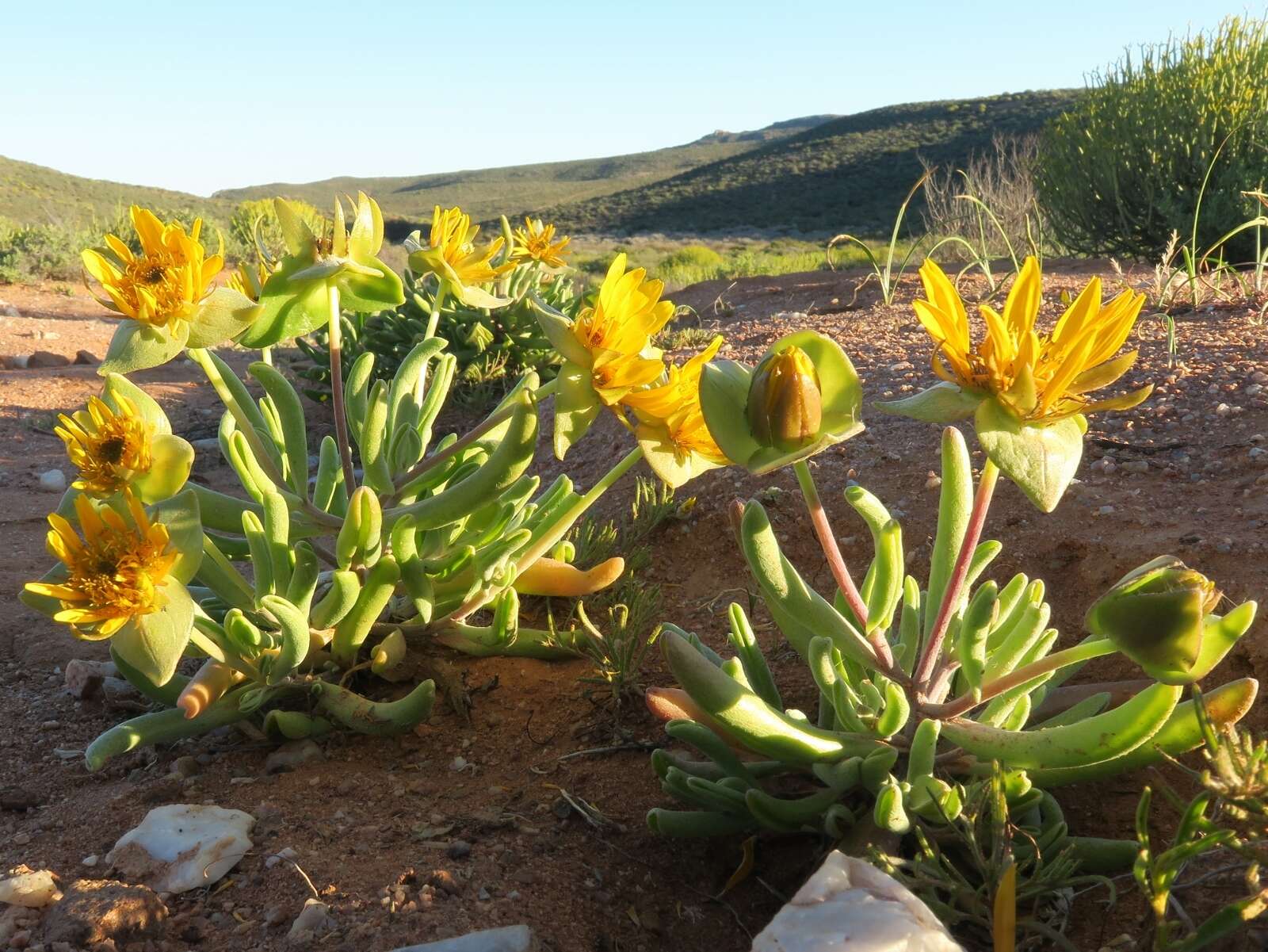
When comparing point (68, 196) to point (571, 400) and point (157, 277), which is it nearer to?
point (157, 277)

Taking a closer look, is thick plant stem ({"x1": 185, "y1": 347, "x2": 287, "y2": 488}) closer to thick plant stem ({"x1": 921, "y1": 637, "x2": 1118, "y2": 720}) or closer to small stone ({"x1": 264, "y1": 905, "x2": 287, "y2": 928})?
small stone ({"x1": 264, "y1": 905, "x2": 287, "y2": 928})

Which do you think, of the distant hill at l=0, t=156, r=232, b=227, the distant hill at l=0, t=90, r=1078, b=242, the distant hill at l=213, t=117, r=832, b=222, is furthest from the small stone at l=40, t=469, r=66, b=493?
the distant hill at l=213, t=117, r=832, b=222

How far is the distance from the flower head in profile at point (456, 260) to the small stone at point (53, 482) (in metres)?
2.80

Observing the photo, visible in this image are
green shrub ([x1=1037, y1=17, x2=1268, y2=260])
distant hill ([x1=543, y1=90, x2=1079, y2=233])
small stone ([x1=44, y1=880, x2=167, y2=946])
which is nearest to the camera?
small stone ([x1=44, y1=880, x2=167, y2=946])

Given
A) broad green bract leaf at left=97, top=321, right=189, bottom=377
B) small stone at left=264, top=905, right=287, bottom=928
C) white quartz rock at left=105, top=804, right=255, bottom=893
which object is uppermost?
broad green bract leaf at left=97, top=321, right=189, bottom=377

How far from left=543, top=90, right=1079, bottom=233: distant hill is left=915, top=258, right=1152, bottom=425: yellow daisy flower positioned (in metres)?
33.3

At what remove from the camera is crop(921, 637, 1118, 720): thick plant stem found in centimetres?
153

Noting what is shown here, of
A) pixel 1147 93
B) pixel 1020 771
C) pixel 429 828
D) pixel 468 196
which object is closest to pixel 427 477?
pixel 429 828

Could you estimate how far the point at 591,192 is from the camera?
2099 inches

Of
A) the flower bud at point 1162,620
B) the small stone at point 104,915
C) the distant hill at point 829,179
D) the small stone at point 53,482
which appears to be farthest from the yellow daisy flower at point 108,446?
the distant hill at point 829,179

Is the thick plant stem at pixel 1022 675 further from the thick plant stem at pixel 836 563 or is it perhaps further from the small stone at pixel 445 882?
the small stone at pixel 445 882

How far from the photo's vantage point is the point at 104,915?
1508 mm

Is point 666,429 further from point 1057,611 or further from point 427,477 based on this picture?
point 1057,611

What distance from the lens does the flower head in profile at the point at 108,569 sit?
1.65 m
